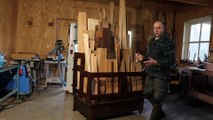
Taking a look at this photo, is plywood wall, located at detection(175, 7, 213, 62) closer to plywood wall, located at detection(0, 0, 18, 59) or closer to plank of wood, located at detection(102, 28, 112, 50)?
plank of wood, located at detection(102, 28, 112, 50)

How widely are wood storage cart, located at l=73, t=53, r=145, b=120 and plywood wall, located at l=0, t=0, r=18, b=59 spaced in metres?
2.27

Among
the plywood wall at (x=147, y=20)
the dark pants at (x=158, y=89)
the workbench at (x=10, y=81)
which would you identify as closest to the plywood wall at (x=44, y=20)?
the plywood wall at (x=147, y=20)

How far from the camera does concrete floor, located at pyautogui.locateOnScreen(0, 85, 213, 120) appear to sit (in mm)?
3362

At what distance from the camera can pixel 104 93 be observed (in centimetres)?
324

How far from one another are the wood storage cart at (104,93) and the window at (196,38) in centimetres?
306

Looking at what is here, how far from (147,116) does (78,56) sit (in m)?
1.56

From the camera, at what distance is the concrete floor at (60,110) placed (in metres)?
3.36

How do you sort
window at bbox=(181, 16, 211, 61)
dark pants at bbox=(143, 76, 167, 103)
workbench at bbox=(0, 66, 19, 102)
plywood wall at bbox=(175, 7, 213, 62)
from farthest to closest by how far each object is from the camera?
plywood wall at bbox=(175, 7, 213, 62) → window at bbox=(181, 16, 211, 61) → workbench at bbox=(0, 66, 19, 102) → dark pants at bbox=(143, 76, 167, 103)

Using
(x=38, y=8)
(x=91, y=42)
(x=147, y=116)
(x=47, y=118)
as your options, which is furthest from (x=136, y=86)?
(x=38, y=8)

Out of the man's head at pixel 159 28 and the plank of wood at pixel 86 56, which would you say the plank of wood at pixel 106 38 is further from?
the man's head at pixel 159 28

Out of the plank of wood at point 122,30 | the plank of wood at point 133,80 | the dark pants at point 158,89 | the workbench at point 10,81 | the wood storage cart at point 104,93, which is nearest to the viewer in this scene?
the dark pants at point 158,89

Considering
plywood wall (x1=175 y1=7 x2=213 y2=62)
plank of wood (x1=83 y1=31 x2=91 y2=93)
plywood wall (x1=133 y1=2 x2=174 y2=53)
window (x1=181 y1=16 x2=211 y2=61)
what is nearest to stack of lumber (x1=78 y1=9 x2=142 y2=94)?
plank of wood (x1=83 y1=31 x2=91 y2=93)

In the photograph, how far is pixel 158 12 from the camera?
720cm

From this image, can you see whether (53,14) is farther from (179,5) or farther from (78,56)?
(179,5)
